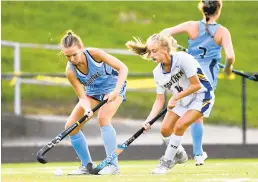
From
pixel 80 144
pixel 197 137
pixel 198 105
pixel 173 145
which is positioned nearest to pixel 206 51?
pixel 197 137

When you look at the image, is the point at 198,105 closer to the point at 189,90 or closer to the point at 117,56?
the point at 189,90

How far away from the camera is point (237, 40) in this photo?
85.8 feet

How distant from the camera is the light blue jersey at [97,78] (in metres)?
9.75

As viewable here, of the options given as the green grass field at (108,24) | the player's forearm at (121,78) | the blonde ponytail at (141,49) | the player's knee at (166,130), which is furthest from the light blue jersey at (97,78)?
the green grass field at (108,24)

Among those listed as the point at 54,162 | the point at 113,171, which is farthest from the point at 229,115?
the point at 113,171

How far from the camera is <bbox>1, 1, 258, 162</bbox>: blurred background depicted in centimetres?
1533

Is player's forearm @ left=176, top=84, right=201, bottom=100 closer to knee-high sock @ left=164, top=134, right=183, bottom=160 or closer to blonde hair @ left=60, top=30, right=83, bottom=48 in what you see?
knee-high sock @ left=164, top=134, right=183, bottom=160

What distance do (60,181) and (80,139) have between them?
1.27 m

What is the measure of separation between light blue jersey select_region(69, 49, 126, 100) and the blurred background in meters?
4.56

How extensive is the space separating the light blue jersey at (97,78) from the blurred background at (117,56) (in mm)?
4559

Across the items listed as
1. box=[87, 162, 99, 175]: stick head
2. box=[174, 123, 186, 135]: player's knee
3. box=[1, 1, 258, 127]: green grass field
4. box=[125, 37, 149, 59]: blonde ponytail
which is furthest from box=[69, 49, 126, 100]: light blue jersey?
box=[1, 1, 258, 127]: green grass field

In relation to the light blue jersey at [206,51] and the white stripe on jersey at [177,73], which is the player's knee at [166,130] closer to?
the white stripe on jersey at [177,73]

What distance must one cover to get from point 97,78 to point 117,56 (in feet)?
47.0

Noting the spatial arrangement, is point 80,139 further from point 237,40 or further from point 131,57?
point 237,40
